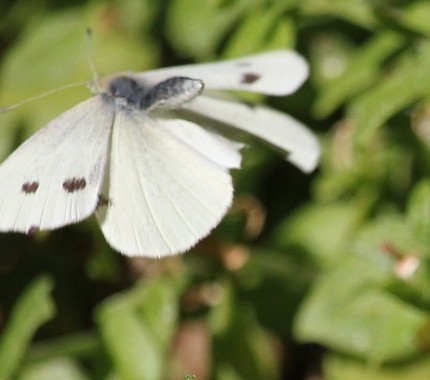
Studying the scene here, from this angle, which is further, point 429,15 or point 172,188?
point 429,15

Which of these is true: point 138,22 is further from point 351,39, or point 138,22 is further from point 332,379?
point 332,379

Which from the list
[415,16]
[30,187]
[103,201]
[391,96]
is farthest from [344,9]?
[30,187]

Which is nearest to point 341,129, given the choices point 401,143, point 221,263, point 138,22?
point 401,143

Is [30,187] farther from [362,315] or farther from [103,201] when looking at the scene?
[362,315]

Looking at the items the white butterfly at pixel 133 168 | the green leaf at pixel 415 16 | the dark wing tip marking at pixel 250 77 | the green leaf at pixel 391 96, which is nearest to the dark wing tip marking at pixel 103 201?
the white butterfly at pixel 133 168

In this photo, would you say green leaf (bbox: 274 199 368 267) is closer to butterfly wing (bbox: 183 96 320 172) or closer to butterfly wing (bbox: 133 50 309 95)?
butterfly wing (bbox: 183 96 320 172)

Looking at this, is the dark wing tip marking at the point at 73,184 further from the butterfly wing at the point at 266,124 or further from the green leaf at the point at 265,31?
the green leaf at the point at 265,31

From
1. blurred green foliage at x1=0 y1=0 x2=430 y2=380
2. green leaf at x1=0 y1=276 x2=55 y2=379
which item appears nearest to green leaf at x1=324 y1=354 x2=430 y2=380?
blurred green foliage at x1=0 y1=0 x2=430 y2=380

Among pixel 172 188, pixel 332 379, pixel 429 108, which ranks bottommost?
pixel 332 379
